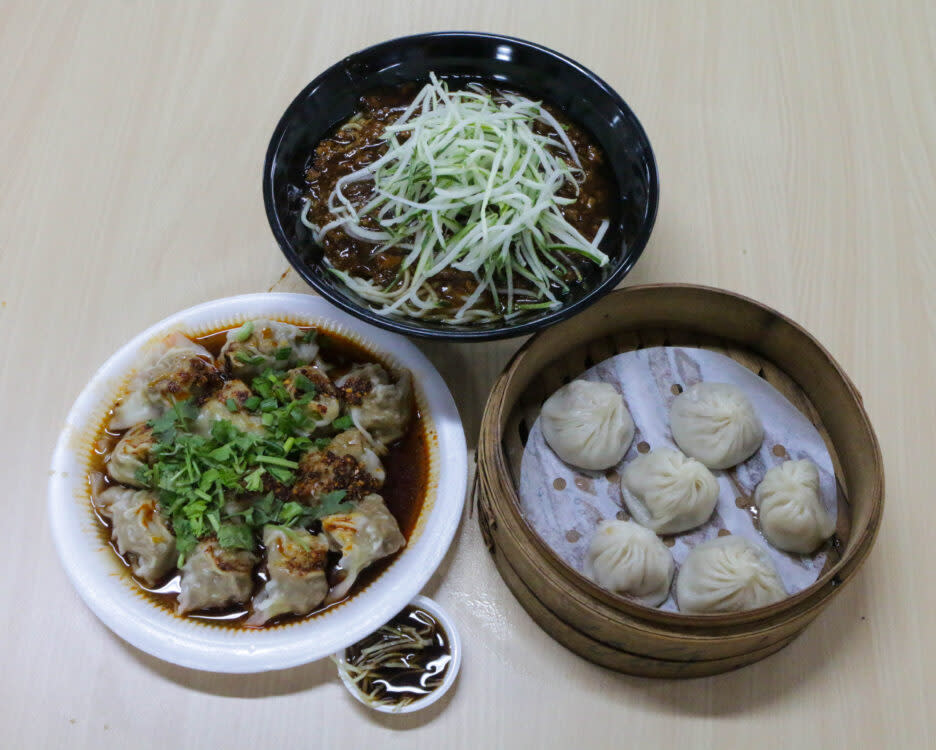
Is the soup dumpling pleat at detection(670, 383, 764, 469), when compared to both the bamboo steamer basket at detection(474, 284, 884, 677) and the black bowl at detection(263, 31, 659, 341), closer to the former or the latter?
the bamboo steamer basket at detection(474, 284, 884, 677)

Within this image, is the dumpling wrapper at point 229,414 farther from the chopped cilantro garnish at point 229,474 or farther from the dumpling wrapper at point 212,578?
the dumpling wrapper at point 212,578

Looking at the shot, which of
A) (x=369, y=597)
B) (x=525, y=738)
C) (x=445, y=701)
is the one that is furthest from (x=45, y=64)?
(x=525, y=738)

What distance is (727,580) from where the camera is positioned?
160 cm

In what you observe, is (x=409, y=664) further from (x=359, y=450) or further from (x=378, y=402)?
(x=378, y=402)

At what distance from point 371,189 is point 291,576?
874 millimetres

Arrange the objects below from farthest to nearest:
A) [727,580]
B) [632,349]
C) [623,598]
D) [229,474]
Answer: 1. [632,349]
2. [229,474]
3. [727,580]
4. [623,598]

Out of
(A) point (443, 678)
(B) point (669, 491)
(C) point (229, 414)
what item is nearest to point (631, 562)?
(B) point (669, 491)

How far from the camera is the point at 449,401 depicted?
6.03 feet

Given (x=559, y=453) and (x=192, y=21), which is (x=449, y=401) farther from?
(x=192, y=21)

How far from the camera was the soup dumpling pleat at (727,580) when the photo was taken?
160 centimetres

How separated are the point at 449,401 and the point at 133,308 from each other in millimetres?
916

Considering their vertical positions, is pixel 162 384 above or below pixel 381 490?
above

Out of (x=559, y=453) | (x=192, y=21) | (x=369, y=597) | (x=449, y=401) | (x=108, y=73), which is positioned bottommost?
(x=369, y=597)

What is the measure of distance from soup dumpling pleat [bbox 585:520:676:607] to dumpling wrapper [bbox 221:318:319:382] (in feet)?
2.71
